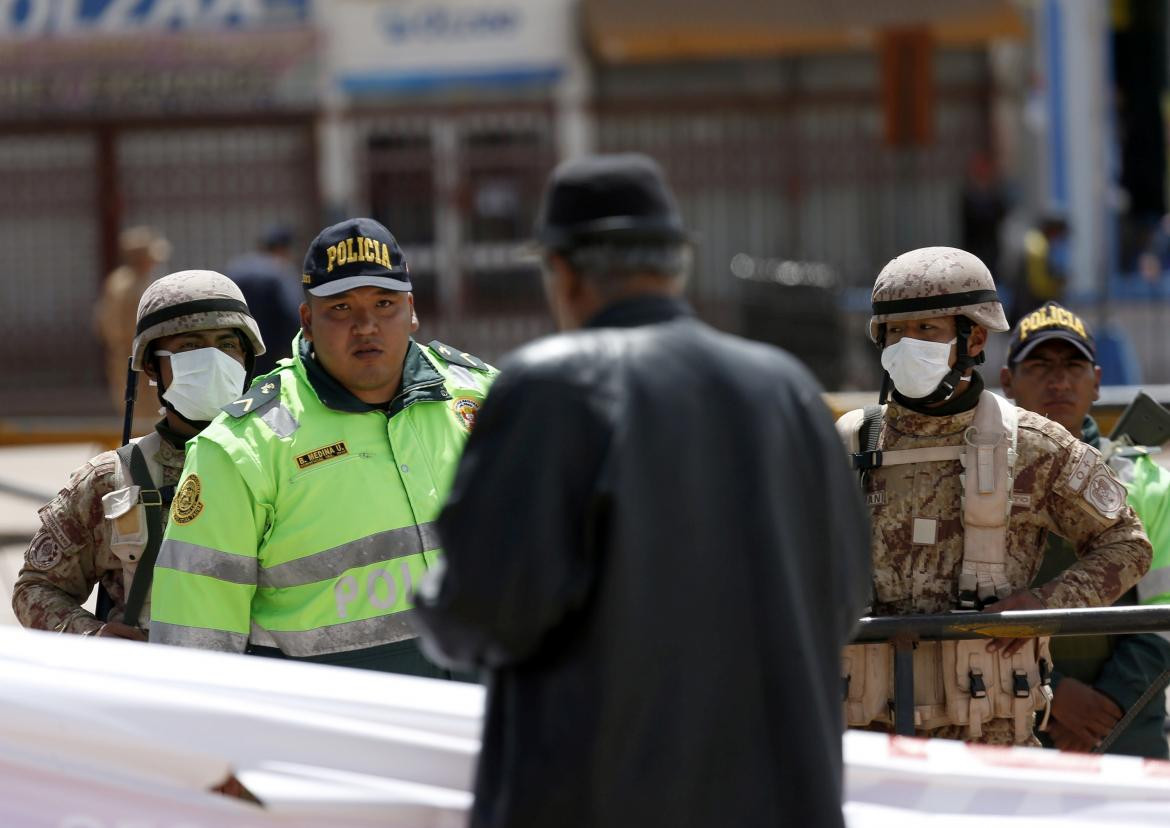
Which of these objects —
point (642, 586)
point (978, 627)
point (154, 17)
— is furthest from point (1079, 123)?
point (642, 586)

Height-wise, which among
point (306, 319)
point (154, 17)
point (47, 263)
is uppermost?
point (154, 17)

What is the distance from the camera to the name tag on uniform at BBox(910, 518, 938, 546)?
3.97 meters

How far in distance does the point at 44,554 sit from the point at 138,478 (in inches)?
12.6

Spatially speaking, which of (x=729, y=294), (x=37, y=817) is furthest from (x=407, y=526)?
(x=729, y=294)

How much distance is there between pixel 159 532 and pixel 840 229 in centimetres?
1415

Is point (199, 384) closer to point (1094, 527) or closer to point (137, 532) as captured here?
point (137, 532)

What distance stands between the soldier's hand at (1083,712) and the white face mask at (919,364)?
3.38 feet

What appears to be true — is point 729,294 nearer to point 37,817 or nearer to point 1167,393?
point 1167,393

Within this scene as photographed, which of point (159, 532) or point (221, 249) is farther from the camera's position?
point (221, 249)

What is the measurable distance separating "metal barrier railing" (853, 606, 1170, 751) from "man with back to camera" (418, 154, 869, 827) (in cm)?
136

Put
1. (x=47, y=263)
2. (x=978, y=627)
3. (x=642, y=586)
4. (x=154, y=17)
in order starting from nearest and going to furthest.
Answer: (x=642, y=586) → (x=978, y=627) → (x=154, y=17) → (x=47, y=263)

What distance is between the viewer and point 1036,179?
55.8 feet

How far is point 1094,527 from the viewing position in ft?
13.0

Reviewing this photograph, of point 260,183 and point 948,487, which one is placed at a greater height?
point 260,183
